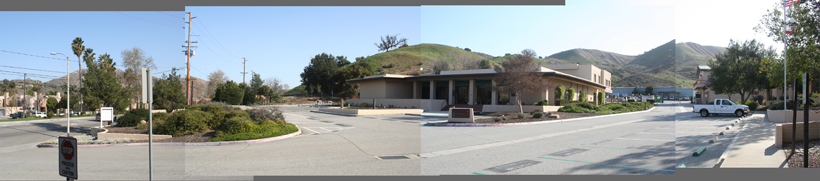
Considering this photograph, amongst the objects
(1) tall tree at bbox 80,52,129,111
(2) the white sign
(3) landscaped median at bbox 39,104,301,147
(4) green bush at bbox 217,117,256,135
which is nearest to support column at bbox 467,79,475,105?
(3) landscaped median at bbox 39,104,301,147

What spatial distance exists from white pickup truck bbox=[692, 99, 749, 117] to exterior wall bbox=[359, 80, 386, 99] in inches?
1111

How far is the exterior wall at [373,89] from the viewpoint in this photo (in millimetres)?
43656

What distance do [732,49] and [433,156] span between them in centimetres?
4453

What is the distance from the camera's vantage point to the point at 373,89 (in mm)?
45594

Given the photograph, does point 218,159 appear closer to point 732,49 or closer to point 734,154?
point 734,154

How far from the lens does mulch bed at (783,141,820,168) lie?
880 cm

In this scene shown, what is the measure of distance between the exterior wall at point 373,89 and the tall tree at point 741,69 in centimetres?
3452

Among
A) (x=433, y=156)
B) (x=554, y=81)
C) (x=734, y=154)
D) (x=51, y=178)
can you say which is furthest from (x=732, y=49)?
(x=51, y=178)

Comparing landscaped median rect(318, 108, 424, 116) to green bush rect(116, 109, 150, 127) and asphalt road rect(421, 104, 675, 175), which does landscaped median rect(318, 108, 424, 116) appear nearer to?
green bush rect(116, 109, 150, 127)

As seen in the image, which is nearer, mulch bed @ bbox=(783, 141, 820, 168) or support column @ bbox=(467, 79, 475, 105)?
mulch bed @ bbox=(783, 141, 820, 168)

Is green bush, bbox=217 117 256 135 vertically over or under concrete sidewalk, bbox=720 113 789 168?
over

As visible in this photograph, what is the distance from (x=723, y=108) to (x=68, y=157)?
33.3 metres

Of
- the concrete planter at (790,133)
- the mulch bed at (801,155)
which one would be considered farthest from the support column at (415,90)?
the mulch bed at (801,155)

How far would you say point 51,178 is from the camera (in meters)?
7.88
